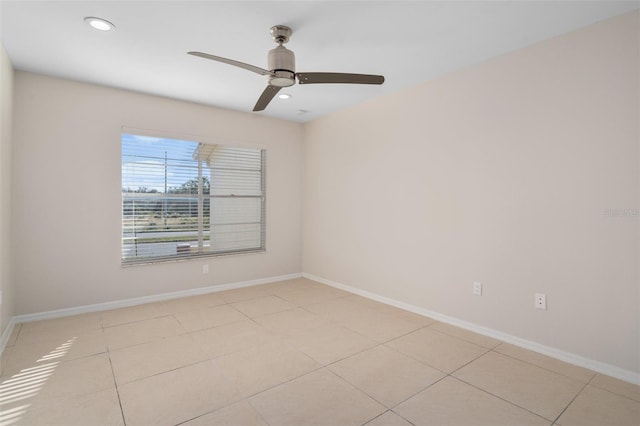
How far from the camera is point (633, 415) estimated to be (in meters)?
1.87

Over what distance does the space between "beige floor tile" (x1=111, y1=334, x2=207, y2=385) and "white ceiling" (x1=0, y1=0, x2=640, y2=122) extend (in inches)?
97.4

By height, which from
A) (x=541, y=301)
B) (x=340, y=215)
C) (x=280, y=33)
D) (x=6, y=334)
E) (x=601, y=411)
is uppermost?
(x=280, y=33)

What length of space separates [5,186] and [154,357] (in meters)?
2.01

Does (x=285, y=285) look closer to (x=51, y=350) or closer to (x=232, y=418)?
(x=51, y=350)

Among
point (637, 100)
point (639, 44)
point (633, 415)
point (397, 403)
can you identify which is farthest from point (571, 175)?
point (397, 403)

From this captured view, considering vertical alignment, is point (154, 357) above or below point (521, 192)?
below

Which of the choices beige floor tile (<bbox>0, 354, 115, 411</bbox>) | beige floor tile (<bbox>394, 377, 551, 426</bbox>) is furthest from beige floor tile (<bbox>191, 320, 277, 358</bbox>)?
beige floor tile (<bbox>394, 377, 551, 426</bbox>)

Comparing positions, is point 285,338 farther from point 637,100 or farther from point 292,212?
point 637,100

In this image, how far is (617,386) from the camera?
217cm

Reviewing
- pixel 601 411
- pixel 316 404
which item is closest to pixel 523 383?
pixel 601 411

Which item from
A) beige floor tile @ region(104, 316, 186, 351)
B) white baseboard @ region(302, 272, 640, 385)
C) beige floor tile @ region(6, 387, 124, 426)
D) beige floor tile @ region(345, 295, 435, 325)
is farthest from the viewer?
beige floor tile @ region(345, 295, 435, 325)

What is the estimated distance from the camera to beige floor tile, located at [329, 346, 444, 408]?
2.09m

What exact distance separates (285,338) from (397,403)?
4.00ft

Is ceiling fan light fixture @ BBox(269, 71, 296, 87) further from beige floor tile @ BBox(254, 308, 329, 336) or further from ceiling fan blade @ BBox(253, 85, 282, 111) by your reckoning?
beige floor tile @ BBox(254, 308, 329, 336)
